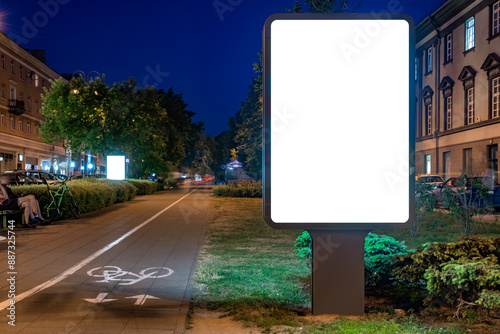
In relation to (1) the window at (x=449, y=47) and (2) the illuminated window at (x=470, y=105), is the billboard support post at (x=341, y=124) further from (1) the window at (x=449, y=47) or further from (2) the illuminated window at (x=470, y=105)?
(1) the window at (x=449, y=47)

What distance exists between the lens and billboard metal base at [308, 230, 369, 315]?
16.2 feet

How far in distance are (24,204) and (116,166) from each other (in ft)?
69.1

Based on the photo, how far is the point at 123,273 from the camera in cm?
Result: 790

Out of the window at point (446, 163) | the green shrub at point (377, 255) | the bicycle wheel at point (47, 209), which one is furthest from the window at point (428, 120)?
the green shrub at point (377, 255)

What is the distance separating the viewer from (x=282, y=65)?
15.7 feet

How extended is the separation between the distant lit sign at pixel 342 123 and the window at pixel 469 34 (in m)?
35.2

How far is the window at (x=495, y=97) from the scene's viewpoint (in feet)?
106

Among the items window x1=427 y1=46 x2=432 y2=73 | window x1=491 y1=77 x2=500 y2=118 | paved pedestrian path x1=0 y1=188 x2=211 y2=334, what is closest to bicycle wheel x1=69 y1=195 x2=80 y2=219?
paved pedestrian path x1=0 y1=188 x2=211 y2=334

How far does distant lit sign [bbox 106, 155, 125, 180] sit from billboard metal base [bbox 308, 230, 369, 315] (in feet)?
103

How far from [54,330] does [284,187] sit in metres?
2.72

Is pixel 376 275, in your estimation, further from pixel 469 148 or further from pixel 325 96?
pixel 469 148

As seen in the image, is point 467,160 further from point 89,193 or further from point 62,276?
point 62,276

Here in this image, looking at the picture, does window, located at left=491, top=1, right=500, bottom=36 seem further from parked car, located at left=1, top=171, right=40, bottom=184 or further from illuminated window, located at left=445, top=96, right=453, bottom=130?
parked car, located at left=1, top=171, right=40, bottom=184

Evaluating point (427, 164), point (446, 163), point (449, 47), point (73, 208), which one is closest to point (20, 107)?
point (73, 208)
